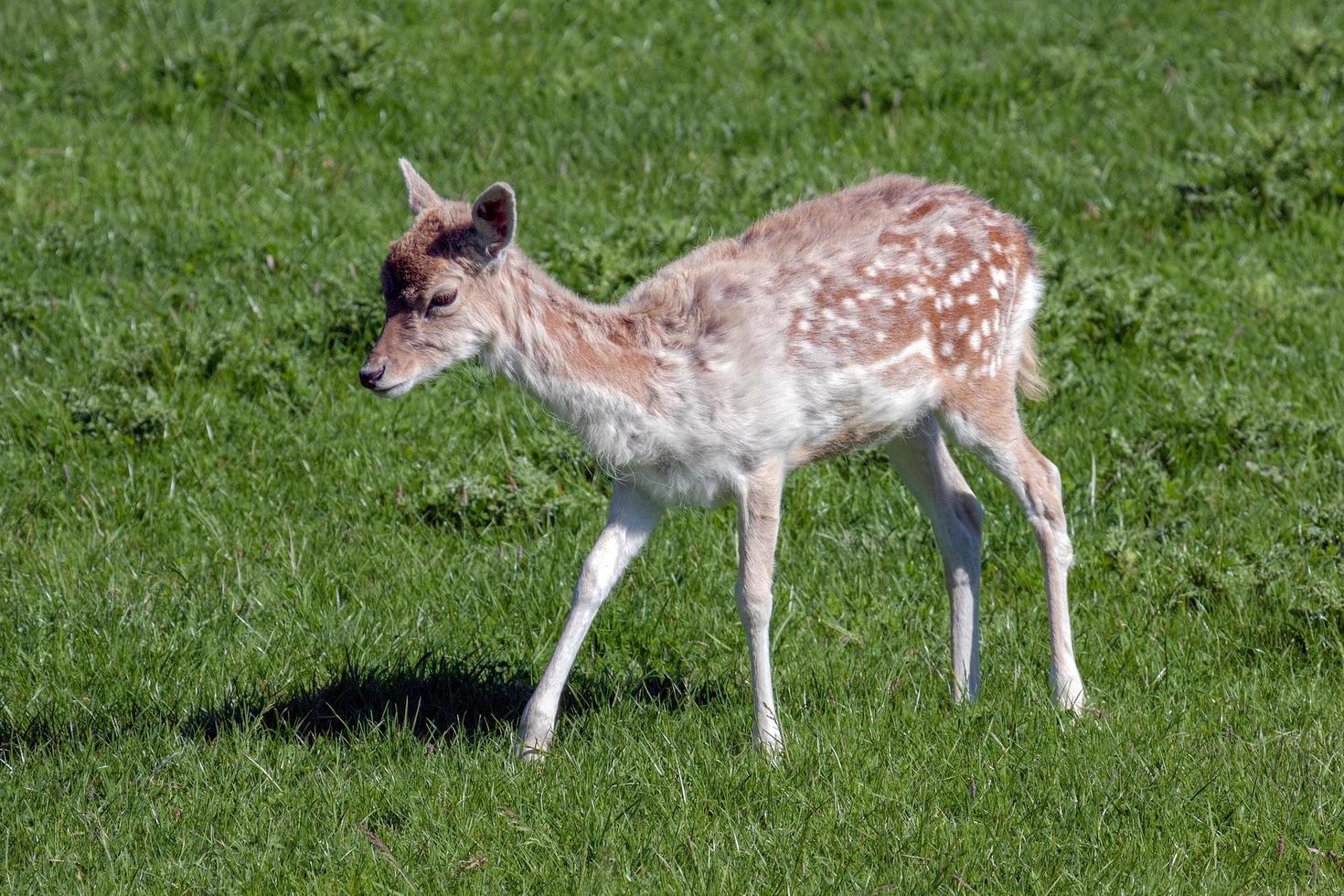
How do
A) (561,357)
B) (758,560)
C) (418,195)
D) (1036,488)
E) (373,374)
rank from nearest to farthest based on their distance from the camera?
(373,374), (561,357), (758,560), (418,195), (1036,488)

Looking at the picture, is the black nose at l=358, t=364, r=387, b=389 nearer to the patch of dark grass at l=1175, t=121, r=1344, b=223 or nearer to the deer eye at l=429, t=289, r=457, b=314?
the deer eye at l=429, t=289, r=457, b=314

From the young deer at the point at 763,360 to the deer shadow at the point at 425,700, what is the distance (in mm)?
356

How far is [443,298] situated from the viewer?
5.06 metres

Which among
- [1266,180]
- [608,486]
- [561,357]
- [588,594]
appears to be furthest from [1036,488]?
[1266,180]

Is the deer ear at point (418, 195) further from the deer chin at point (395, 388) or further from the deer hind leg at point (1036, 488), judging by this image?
the deer hind leg at point (1036, 488)

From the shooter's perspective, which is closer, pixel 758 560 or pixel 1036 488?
pixel 758 560

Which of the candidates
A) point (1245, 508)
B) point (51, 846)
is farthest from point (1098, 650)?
point (51, 846)

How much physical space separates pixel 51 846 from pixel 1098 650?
343cm

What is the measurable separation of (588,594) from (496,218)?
121 cm

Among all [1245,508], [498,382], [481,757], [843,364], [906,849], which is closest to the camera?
[906,849]

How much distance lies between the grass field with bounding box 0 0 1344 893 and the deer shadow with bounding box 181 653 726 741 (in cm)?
2

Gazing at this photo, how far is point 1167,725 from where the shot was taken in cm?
514

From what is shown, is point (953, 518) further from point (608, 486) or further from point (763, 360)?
point (608, 486)

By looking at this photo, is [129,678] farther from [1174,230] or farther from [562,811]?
[1174,230]
